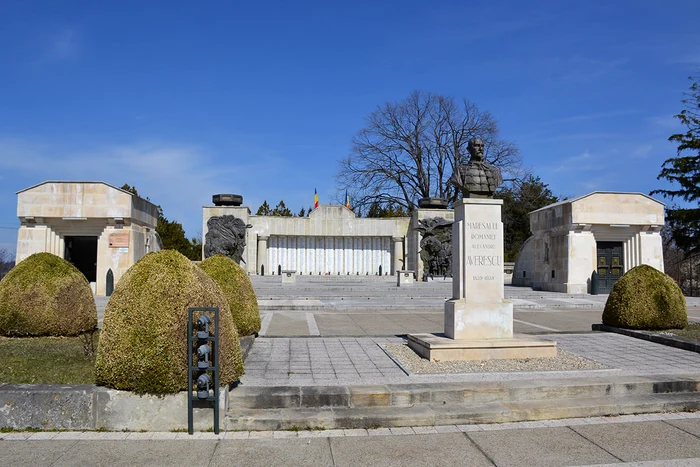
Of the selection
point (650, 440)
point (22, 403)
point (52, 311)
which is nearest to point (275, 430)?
point (22, 403)

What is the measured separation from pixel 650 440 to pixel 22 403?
5.86 m

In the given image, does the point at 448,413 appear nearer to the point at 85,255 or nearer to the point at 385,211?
the point at 85,255

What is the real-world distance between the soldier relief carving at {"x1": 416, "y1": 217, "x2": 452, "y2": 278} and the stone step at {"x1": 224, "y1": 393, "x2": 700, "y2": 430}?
76.7 ft

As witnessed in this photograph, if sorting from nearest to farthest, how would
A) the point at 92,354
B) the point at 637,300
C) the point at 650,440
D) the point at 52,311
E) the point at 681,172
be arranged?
1. the point at 650,440
2. the point at 92,354
3. the point at 52,311
4. the point at 637,300
5. the point at 681,172

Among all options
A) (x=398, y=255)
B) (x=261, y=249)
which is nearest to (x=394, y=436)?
(x=261, y=249)

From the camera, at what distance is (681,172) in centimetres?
3042

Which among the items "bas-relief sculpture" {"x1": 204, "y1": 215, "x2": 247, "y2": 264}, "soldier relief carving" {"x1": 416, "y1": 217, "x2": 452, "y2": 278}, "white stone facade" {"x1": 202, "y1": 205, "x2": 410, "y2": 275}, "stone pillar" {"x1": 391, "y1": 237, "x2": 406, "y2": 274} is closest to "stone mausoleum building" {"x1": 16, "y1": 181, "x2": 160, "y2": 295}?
"bas-relief sculpture" {"x1": 204, "y1": 215, "x2": 247, "y2": 264}

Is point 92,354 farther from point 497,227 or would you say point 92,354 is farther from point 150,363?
point 497,227

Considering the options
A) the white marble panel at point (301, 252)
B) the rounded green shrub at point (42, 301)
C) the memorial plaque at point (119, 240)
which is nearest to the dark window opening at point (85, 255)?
the memorial plaque at point (119, 240)

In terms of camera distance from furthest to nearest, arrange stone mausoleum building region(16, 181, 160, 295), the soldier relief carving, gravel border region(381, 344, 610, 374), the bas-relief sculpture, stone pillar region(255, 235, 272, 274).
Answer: stone pillar region(255, 235, 272, 274) → the soldier relief carving → the bas-relief sculpture → stone mausoleum building region(16, 181, 160, 295) → gravel border region(381, 344, 610, 374)

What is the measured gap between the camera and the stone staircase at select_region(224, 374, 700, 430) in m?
5.32

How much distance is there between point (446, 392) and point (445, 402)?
0.35 ft

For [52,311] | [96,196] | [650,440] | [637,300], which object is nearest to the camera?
[650,440]

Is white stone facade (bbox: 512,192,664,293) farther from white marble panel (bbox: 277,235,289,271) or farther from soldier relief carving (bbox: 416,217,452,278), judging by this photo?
Result: white marble panel (bbox: 277,235,289,271)
